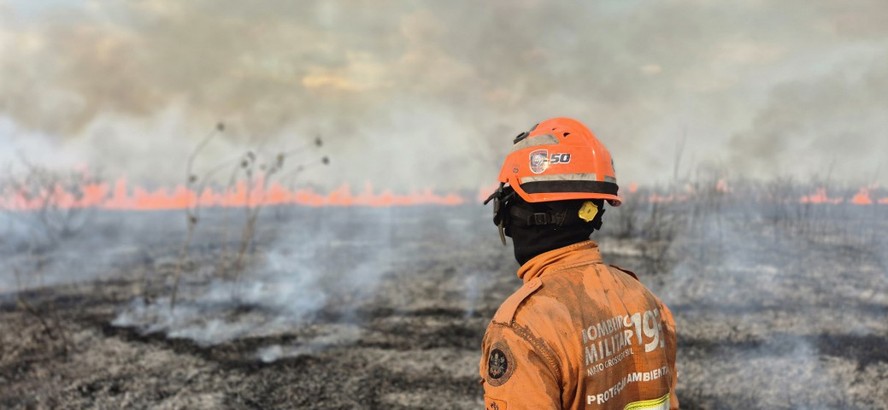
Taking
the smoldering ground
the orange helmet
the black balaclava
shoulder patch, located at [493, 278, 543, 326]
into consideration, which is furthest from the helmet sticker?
the smoldering ground

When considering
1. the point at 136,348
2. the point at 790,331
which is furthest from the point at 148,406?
the point at 790,331

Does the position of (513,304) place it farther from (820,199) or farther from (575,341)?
(820,199)

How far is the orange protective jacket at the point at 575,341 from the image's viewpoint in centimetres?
183

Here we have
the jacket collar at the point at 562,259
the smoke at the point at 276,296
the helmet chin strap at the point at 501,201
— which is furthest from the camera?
the smoke at the point at 276,296

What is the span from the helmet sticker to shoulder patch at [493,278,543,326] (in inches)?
16.7

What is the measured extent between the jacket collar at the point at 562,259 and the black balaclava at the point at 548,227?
0.03 metres

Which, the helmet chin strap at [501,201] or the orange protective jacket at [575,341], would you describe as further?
the helmet chin strap at [501,201]

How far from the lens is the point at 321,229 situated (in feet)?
74.4

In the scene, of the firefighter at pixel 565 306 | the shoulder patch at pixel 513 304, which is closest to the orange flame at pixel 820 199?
the firefighter at pixel 565 306

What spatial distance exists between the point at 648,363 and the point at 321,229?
2126 centimetres

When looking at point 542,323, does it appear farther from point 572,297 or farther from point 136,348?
point 136,348

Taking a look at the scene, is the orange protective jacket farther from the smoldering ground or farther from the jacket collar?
the smoldering ground

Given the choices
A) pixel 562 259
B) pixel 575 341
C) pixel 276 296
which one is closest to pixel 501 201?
pixel 562 259

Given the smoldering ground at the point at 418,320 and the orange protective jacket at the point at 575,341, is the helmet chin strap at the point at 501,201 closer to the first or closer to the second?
the orange protective jacket at the point at 575,341
